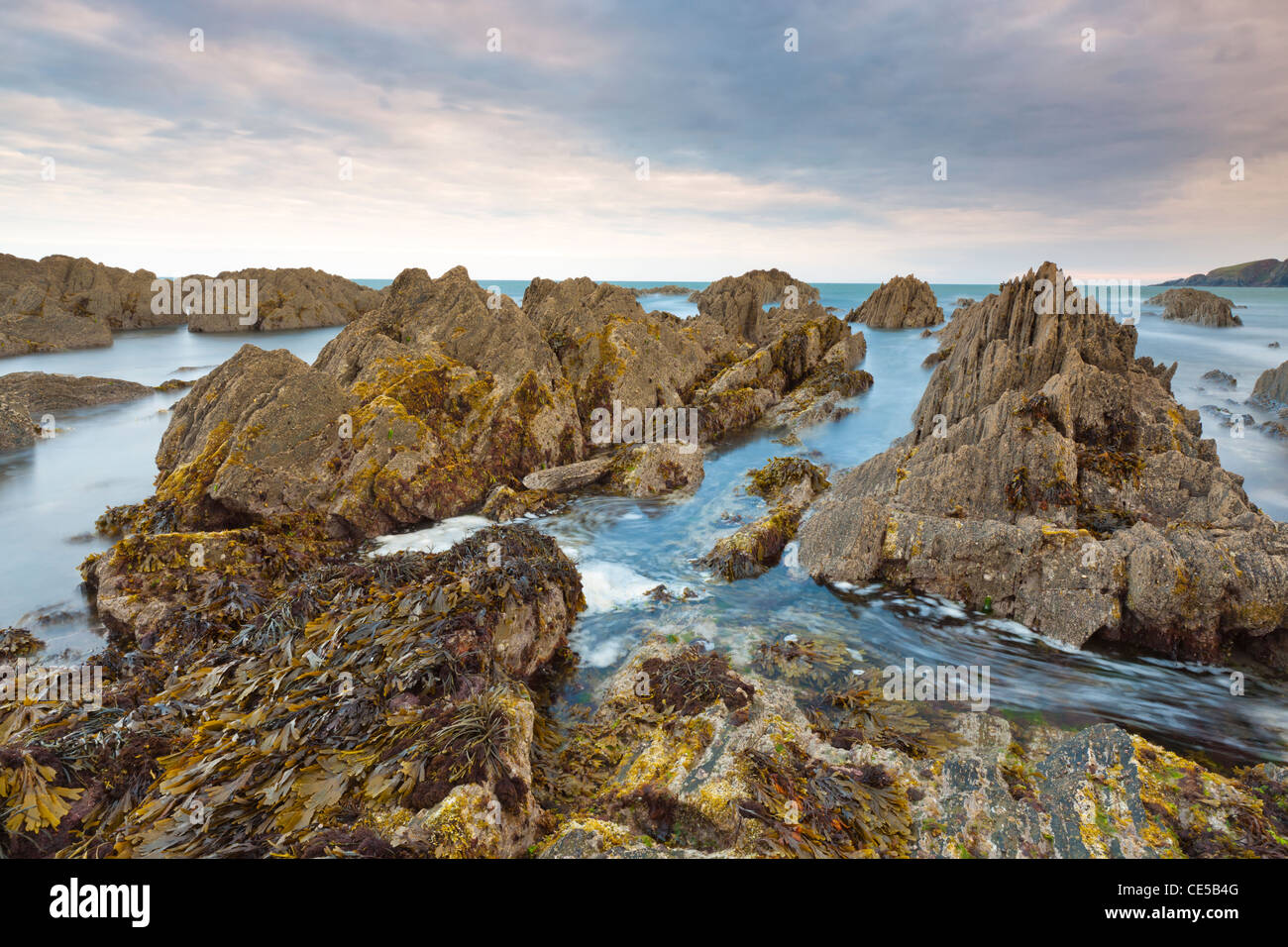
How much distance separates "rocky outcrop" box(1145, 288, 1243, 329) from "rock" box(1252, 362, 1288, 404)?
50296mm

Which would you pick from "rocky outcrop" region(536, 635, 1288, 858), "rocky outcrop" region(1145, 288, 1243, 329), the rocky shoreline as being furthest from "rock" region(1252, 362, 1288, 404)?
"rocky outcrop" region(1145, 288, 1243, 329)

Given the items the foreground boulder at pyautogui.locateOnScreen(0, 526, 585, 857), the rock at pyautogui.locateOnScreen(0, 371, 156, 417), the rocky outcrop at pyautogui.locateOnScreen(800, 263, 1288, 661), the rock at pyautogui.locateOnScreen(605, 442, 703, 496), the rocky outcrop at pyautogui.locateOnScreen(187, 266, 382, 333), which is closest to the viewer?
the foreground boulder at pyautogui.locateOnScreen(0, 526, 585, 857)

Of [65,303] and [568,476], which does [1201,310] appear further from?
[65,303]

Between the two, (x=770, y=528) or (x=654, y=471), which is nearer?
(x=770, y=528)

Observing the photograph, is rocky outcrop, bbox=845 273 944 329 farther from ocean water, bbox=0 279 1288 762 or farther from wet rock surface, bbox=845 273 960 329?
ocean water, bbox=0 279 1288 762

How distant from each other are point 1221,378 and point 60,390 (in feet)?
259

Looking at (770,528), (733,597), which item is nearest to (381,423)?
(733,597)

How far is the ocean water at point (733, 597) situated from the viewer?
918 centimetres

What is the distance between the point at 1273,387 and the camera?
113 feet

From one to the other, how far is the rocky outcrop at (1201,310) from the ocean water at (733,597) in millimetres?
64620

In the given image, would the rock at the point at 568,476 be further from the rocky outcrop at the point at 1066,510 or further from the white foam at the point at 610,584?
the rocky outcrop at the point at 1066,510

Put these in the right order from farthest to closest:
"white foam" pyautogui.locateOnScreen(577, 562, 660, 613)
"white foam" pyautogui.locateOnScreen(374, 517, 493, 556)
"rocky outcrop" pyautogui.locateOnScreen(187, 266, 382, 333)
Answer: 1. "rocky outcrop" pyautogui.locateOnScreen(187, 266, 382, 333)
2. "white foam" pyautogui.locateOnScreen(374, 517, 493, 556)
3. "white foam" pyautogui.locateOnScreen(577, 562, 660, 613)

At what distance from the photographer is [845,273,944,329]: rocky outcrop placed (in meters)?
78.8
